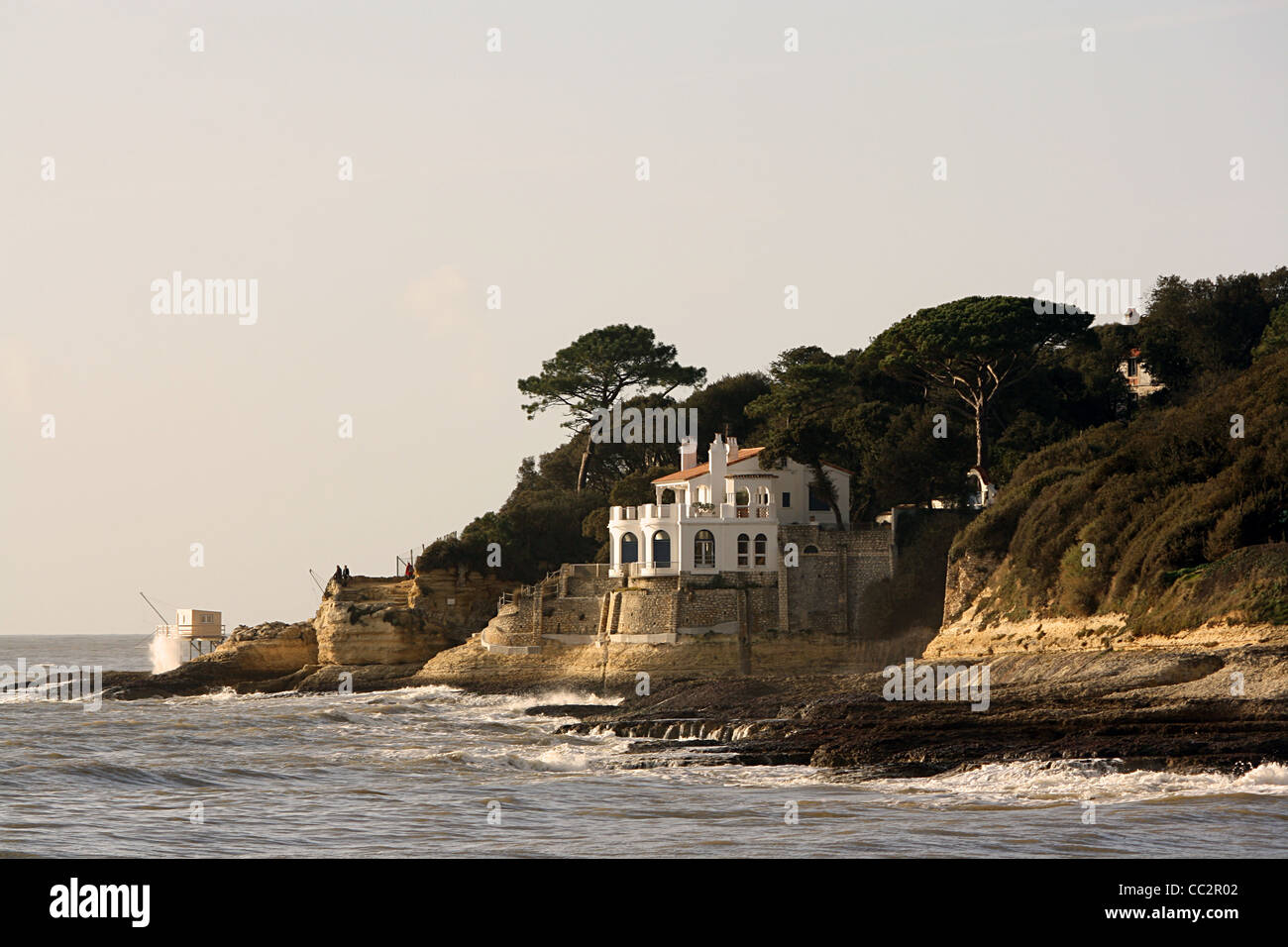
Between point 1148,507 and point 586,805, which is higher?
point 1148,507

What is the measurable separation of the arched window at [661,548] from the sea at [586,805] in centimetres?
1902

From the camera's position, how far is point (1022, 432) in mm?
53125

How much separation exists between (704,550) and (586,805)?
30251 mm

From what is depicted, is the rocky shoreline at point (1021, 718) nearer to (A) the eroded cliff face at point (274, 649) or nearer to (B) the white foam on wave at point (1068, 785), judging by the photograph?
(B) the white foam on wave at point (1068, 785)

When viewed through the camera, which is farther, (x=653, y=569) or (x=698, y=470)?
(x=698, y=470)

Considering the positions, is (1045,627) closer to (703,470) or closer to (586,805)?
(586,805)

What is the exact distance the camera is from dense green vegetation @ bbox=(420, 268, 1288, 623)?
36.8 meters

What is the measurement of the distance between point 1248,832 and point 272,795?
15.4 m

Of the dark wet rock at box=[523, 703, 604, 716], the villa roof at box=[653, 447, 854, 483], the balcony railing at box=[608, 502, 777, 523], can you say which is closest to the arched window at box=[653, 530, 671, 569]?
the balcony railing at box=[608, 502, 777, 523]

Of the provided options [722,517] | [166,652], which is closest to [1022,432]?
[722,517]

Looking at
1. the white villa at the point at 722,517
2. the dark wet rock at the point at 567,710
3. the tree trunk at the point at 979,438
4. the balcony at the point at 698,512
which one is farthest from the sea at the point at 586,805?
the tree trunk at the point at 979,438

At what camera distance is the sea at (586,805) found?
17.5m
